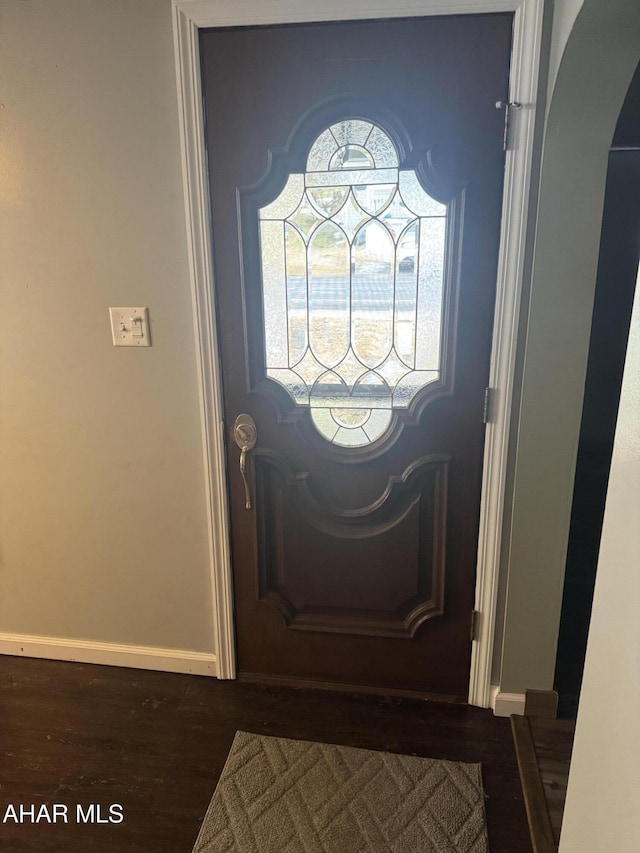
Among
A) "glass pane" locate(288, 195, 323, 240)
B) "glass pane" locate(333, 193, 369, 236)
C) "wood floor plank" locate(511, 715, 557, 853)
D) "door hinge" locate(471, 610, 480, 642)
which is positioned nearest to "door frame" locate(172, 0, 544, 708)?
"door hinge" locate(471, 610, 480, 642)

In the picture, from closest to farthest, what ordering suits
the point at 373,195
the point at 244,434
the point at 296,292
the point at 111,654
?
1. the point at 373,195
2. the point at 296,292
3. the point at 244,434
4. the point at 111,654

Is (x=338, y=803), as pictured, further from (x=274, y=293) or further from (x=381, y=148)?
(x=381, y=148)

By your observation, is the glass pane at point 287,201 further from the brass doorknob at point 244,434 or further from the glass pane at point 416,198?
the brass doorknob at point 244,434

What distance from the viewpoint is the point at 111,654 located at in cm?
214

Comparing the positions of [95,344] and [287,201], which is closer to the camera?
[287,201]

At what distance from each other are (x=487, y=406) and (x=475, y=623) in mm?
708

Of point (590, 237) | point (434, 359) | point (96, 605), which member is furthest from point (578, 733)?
point (96, 605)

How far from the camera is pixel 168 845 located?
59.2 inches

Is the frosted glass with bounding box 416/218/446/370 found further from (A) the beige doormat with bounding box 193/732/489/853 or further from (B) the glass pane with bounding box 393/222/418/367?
(A) the beige doormat with bounding box 193/732/489/853

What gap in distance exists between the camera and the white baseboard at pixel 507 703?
1868 mm

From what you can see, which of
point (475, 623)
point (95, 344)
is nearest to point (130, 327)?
point (95, 344)

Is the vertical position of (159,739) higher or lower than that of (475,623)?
lower

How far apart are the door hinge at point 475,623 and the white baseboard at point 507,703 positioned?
19 cm

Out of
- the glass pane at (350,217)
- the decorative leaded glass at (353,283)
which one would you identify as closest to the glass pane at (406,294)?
the decorative leaded glass at (353,283)
